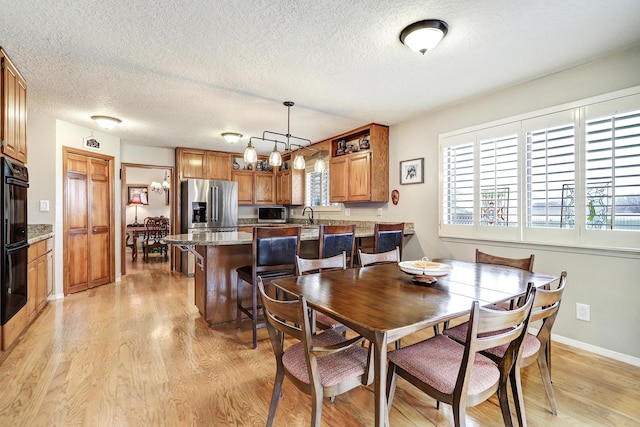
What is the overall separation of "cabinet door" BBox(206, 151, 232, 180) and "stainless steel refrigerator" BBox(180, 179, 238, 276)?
0.98ft

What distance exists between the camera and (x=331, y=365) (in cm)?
138

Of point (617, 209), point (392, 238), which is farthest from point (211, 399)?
point (617, 209)

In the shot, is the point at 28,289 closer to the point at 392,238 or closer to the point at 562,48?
the point at 392,238

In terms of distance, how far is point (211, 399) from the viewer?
1840 mm

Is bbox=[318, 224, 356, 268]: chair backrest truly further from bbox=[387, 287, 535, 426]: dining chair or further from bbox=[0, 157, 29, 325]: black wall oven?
bbox=[0, 157, 29, 325]: black wall oven

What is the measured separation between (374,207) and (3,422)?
4.03m

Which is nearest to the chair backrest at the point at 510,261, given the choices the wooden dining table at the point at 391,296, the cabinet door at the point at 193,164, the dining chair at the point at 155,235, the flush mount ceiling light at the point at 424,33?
the wooden dining table at the point at 391,296

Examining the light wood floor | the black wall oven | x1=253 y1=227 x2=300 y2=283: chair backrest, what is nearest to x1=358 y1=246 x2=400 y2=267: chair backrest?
x1=253 y1=227 x2=300 y2=283: chair backrest

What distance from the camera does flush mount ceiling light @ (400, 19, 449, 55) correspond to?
1884mm

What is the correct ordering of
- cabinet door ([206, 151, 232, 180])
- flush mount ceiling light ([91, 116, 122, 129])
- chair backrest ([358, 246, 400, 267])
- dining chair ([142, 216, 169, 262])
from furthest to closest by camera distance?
dining chair ([142, 216, 169, 262]), cabinet door ([206, 151, 232, 180]), flush mount ceiling light ([91, 116, 122, 129]), chair backrest ([358, 246, 400, 267])

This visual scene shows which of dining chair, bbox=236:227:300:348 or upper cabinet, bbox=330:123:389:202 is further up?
upper cabinet, bbox=330:123:389:202

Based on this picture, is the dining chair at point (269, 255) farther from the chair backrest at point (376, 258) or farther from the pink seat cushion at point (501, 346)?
the pink seat cushion at point (501, 346)

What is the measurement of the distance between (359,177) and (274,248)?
6.96 feet

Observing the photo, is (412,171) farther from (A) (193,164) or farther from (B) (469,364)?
(A) (193,164)
